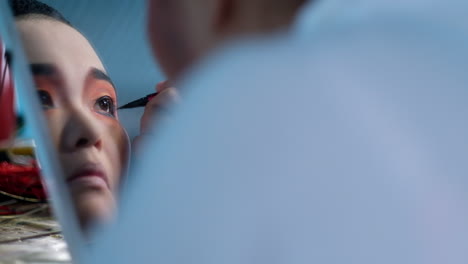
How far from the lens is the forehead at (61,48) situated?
28 centimetres

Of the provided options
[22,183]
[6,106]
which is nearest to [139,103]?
[6,106]

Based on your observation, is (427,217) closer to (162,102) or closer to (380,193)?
(380,193)

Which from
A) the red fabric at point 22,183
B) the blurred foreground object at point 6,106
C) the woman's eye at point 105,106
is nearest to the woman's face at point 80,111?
the woman's eye at point 105,106

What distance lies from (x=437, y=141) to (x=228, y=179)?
10 centimetres

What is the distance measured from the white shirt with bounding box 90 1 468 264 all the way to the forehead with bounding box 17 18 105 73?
0.25 feet

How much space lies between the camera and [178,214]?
0.23 metres

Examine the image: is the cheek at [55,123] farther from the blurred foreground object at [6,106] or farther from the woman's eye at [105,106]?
the blurred foreground object at [6,106]

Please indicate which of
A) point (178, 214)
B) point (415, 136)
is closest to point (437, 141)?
point (415, 136)

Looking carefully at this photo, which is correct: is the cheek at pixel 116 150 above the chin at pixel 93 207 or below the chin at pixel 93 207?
above

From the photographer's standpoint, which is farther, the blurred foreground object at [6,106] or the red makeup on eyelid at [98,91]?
the blurred foreground object at [6,106]

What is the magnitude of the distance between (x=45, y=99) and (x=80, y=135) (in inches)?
1.2

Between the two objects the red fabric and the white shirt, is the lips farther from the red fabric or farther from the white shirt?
the red fabric

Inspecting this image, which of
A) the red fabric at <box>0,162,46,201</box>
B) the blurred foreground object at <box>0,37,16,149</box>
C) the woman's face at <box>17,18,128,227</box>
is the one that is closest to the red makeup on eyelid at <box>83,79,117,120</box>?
the woman's face at <box>17,18,128,227</box>

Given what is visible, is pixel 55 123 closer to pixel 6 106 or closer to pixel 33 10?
pixel 33 10
